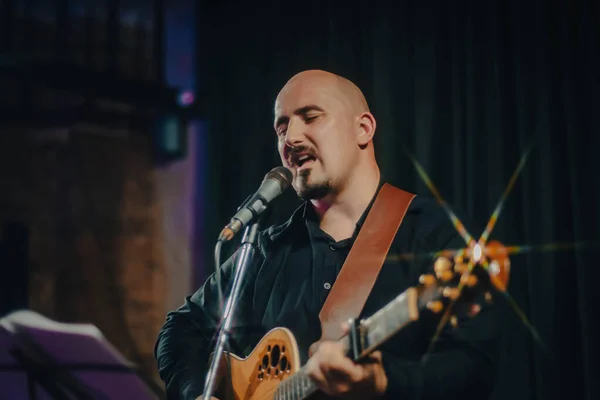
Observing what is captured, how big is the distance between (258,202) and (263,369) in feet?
1.42

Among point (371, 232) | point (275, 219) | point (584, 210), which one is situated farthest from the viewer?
point (275, 219)

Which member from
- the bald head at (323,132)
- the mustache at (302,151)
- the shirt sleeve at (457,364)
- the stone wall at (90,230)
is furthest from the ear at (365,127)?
the stone wall at (90,230)

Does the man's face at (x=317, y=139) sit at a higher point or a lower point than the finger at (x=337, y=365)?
higher

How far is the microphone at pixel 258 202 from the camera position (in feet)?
5.37

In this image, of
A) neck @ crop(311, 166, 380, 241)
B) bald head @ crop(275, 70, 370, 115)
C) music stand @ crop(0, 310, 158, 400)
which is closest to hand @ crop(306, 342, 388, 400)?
neck @ crop(311, 166, 380, 241)

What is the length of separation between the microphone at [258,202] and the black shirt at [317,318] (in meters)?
0.27

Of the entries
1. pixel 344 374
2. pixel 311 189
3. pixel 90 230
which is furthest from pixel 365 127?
pixel 90 230

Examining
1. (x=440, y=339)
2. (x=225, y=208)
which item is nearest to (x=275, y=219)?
(x=225, y=208)

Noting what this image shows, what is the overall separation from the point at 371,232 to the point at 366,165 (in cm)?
26

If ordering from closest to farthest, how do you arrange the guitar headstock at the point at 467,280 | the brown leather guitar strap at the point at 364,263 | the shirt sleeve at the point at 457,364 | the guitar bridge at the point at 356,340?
the guitar headstock at the point at 467,280 < the guitar bridge at the point at 356,340 < the shirt sleeve at the point at 457,364 < the brown leather guitar strap at the point at 364,263

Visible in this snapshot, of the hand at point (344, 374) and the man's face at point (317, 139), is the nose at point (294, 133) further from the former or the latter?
the hand at point (344, 374)

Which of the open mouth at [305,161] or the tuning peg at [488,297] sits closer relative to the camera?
the tuning peg at [488,297]

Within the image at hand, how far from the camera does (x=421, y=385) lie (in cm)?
145

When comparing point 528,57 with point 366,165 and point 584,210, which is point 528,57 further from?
point 366,165
